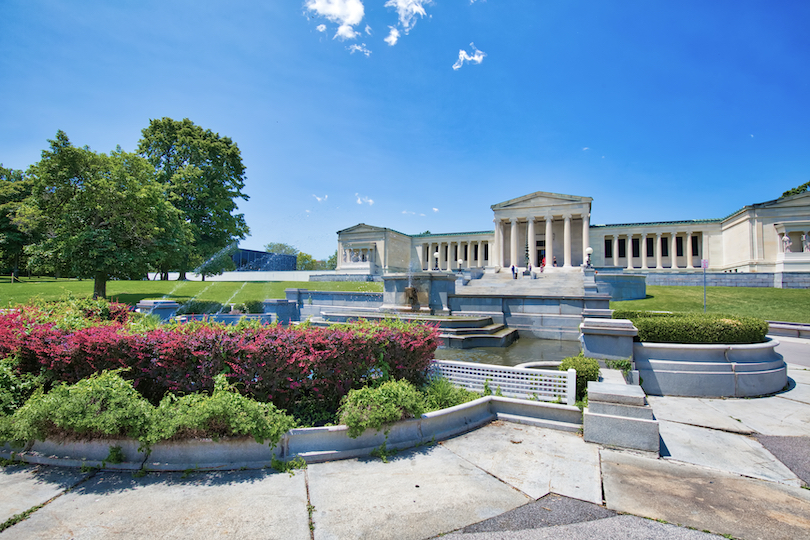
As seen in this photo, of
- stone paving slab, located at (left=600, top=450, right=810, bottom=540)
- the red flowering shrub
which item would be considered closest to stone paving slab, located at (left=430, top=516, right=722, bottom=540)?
stone paving slab, located at (left=600, top=450, right=810, bottom=540)

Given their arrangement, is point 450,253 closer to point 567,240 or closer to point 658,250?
point 567,240

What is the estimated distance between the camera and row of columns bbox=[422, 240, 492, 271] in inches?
2702

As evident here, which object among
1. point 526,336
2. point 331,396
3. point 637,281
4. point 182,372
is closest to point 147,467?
point 182,372

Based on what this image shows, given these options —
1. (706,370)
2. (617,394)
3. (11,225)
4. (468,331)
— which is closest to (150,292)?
(11,225)

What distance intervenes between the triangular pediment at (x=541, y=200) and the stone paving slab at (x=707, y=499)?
51.9 metres

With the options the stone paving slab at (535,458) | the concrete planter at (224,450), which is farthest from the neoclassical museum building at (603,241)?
the concrete planter at (224,450)

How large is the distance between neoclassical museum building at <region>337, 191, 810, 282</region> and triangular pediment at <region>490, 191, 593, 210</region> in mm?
127

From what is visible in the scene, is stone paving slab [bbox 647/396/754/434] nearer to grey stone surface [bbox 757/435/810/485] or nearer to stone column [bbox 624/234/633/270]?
grey stone surface [bbox 757/435/810/485]

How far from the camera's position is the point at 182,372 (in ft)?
17.3

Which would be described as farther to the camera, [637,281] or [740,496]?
[637,281]

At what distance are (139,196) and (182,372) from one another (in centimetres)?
2027

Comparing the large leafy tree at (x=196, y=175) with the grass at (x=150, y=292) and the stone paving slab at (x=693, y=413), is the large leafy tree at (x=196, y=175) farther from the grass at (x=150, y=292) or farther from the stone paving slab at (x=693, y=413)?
the stone paving slab at (x=693, y=413)

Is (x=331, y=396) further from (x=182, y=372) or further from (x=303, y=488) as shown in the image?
(x=182, y=372)

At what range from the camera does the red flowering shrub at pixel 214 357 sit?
5207 millimetres
